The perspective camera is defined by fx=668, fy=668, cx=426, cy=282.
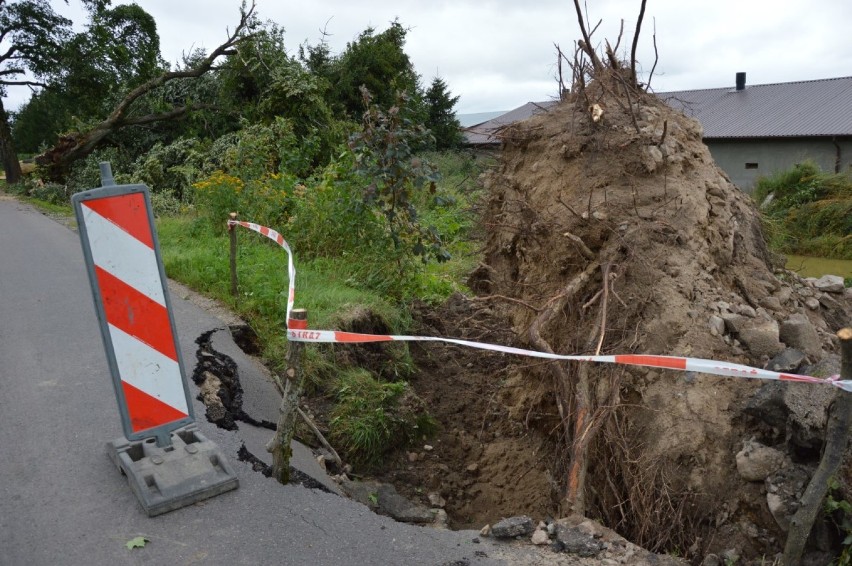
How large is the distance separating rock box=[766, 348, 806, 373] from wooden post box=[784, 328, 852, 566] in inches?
49.9

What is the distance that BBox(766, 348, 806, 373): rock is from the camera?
14.5 ft

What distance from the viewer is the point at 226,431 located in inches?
167

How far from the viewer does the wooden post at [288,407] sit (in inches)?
139

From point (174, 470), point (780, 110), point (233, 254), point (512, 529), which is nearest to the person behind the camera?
point (512, 529)

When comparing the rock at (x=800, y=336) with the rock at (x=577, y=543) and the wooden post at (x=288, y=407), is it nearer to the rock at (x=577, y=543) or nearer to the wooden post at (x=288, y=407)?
the rock at (x=577, y=543)

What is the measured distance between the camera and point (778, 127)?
84.0 ft

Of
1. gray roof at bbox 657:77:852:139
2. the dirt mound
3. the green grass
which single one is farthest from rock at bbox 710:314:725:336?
gray roof at bbox 657:77:852:139

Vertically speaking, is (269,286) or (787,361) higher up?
(269,286)

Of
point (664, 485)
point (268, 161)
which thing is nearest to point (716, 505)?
point (664, 485)

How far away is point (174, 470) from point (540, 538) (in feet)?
6.27

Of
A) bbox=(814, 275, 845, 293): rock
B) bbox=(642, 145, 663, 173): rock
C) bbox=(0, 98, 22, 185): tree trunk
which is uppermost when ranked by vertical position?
bbox=(0, 98, 22, 185): tree trunk

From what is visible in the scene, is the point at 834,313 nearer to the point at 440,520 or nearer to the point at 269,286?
the point at 440,520

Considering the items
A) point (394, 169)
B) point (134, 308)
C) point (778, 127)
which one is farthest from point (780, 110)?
point (134, 308)

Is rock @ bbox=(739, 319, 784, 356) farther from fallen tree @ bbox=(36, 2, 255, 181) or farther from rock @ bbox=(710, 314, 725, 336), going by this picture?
fallen tree @ bbox=(36, 2, 255, 181)
